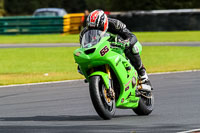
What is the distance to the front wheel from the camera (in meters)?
7.24

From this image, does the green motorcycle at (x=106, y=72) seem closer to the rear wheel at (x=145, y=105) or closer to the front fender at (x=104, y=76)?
the front fender at (x=104, y=76)

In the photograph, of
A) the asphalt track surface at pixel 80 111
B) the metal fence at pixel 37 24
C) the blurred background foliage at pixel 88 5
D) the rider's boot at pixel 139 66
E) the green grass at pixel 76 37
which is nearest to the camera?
the asphalt track surface at pixel 80 111

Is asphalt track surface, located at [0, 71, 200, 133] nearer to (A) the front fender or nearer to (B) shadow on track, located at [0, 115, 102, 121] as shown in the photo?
(B) shadow on track, located at [0, 115, 102, 121]

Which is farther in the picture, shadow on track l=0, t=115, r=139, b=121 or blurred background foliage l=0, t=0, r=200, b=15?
blurred background foliage l=0, t=0, r=200, b=15

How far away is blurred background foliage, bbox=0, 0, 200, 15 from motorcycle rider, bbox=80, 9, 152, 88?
154 feet

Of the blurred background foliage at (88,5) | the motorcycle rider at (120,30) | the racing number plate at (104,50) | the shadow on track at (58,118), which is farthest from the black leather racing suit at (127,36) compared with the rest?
the blurred background foliage at (88,5)

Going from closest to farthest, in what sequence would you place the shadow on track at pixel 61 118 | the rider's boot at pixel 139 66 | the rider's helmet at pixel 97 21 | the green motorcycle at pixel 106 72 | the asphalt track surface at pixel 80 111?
1. the asphalt track surface at pixel 80 111
2. the green motorcycle at pixel 106 72
3. the rider's helmet at pixel 97 21
4. the shadow on track at pixel 61 118
5. the rider's boot at pixel 139 66

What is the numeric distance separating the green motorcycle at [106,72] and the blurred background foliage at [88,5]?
4738 centimetres

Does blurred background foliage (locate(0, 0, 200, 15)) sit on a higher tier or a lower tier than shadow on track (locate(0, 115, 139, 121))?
lower

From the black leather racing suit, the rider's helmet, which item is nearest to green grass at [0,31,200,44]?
the black leather racing suit

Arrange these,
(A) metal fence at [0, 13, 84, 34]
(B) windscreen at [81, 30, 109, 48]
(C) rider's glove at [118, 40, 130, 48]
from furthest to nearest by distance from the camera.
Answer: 1. (A) metal fence at [0, 13, 84, 34]
2. (C) rider's glove at [118, 40, 130, 48]
3. (B) windscreen at [81, 30, 109, 48]

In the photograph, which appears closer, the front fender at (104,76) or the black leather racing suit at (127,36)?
the front fender at (104,76)

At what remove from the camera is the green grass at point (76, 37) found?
30.5 meters

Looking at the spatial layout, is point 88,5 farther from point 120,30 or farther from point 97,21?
point 97,21
